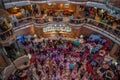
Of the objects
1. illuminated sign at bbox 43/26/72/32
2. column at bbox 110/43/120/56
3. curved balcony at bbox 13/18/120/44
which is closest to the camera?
curved balcony at bbox 13/18/120/44

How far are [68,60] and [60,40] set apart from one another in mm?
3220

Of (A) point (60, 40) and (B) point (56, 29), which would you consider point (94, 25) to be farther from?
(B) point (56, 29)

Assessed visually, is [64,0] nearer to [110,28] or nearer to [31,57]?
[110,28]

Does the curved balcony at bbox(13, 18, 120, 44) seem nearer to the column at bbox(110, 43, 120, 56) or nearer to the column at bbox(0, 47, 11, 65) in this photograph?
the column at bbox(110, 43, 120, 56)

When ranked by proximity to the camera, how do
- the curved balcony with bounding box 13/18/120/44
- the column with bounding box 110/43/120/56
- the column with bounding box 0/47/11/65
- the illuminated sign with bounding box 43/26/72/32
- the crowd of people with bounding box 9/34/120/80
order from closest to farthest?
1. the crowd of people with bounding box 9/34/120/80
2. the column with bounding box 0/47/11/65
3. the curved balcony with bounding box 13/18/120/44
4. the column with bounding box 110/43/120/56
5. the illuminated sign with bounding box 43/26/72/32

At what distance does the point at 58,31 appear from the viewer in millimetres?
23281

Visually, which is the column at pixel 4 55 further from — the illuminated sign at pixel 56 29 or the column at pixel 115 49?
the column at pixel 115 49

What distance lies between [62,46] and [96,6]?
7263 millimetres

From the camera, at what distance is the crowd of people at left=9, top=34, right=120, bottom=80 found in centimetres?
1744

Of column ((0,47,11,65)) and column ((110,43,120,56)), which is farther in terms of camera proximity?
column ((110,43,120,56))

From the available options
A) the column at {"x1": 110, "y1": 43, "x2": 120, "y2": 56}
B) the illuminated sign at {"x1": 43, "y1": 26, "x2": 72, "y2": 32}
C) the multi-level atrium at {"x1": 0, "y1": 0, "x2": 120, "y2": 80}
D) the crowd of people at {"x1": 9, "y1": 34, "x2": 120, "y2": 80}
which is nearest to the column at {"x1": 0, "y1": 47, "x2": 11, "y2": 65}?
the multi-level atrium at {"x1": 0, "y1": 0, "x2": 120, "y2": 80}

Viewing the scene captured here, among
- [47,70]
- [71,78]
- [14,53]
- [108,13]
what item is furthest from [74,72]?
[108,13]

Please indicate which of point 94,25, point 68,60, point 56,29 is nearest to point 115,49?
point 94,25

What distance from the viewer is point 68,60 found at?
763 inches
